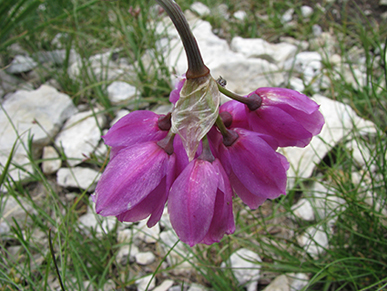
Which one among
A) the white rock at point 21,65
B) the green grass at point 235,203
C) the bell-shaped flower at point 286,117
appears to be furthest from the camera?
the white rock at point 21,65

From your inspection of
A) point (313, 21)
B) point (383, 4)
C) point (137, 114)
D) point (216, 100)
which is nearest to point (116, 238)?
point (137, 114)

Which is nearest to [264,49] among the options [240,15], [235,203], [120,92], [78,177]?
[240,15]

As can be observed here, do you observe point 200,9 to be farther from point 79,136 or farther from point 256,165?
point 256,165

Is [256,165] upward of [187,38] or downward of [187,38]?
downward

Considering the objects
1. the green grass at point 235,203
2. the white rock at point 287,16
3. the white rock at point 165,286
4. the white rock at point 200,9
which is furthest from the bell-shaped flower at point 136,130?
the white rock at point 287,16

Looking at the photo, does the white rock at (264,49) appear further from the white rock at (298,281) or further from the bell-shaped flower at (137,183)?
the bell-shaped flower at (137,183)

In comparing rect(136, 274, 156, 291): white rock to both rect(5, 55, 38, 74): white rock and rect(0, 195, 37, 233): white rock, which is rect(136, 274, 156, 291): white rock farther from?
rect(5, 55, 38, 74): white rock
